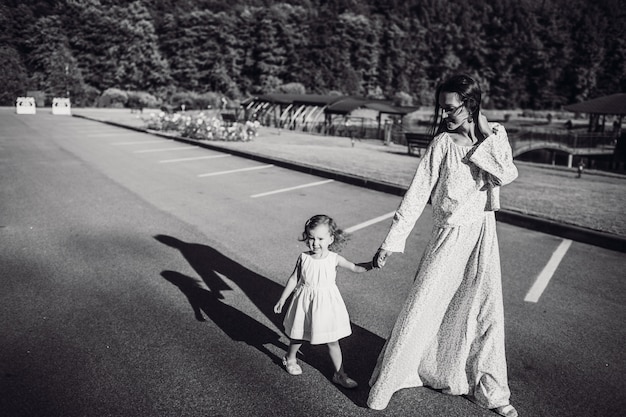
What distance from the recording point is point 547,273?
5.48 meters

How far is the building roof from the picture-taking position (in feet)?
88.8

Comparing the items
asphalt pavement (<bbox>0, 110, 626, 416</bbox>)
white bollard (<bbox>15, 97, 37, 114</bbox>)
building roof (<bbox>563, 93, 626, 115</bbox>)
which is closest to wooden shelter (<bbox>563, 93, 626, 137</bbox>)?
building roof (<bbox>563, 93, 626, 115</bbox>)

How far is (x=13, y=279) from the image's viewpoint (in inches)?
186

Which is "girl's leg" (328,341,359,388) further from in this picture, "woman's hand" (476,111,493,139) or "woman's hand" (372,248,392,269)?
"woman's hand" (476,111,493,139)

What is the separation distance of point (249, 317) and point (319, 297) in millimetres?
1286

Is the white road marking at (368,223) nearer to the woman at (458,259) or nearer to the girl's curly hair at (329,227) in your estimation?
the girl's curly hair at (329,227)

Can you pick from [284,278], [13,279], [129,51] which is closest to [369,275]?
[284,278]

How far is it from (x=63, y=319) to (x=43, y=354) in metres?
0.58

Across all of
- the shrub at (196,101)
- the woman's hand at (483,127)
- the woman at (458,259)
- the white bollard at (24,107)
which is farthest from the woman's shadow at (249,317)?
the shrub at (196,101)

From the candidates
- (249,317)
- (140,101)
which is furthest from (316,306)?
(140,101)

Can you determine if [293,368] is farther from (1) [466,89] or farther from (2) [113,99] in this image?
(2) [113,99]

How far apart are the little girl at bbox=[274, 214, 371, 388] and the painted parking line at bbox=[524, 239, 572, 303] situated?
8.14 feet

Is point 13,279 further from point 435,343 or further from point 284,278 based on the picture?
point 435,343

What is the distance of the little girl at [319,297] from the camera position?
303cm
